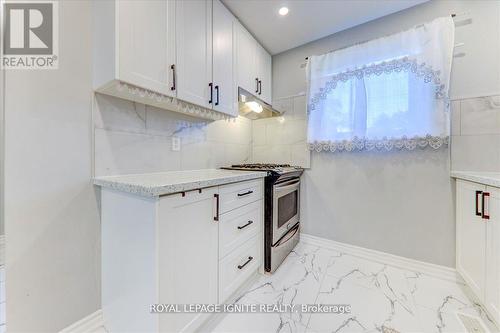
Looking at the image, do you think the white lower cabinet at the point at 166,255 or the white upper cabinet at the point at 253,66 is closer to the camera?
the white lower cabinet at the point at 166,255

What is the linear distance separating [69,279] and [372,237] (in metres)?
2.45

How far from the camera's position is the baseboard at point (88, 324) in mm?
1135

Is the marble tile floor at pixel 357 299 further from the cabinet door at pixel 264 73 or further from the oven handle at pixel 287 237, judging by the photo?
the cabinet door at pixel 264 73

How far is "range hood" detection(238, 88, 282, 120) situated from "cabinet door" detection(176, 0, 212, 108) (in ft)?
1.69

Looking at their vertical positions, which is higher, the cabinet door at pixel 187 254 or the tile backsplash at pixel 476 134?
the tile backsplash at pixel 476 134

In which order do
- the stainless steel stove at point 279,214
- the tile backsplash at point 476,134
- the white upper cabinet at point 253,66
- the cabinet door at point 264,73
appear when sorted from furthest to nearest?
the cabinet door at point 264,73
the white upper cabinet at point 253,66
the stainless steel stove at point 279,214
the tile backsplash at point 476,134

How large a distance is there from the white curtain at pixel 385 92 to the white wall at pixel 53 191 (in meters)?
2.02

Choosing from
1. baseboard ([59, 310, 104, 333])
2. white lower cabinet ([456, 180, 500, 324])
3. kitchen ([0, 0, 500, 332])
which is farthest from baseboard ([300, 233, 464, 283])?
baseboard ([59, 310, 104, 333])

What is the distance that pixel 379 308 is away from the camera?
1.38 metres

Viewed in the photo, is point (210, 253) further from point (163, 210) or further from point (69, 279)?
point (69, 279)

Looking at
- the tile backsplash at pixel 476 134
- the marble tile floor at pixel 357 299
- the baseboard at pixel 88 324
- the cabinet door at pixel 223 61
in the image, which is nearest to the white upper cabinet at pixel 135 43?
the cabinet door at pixel 223 61

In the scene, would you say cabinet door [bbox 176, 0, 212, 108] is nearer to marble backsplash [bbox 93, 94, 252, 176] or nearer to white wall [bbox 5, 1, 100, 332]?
marble backsplash [bbox 93, 94, 252, 176]

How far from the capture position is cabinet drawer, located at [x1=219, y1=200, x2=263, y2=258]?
1.31 meters

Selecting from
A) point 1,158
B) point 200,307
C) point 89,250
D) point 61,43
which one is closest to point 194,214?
point 200,307
